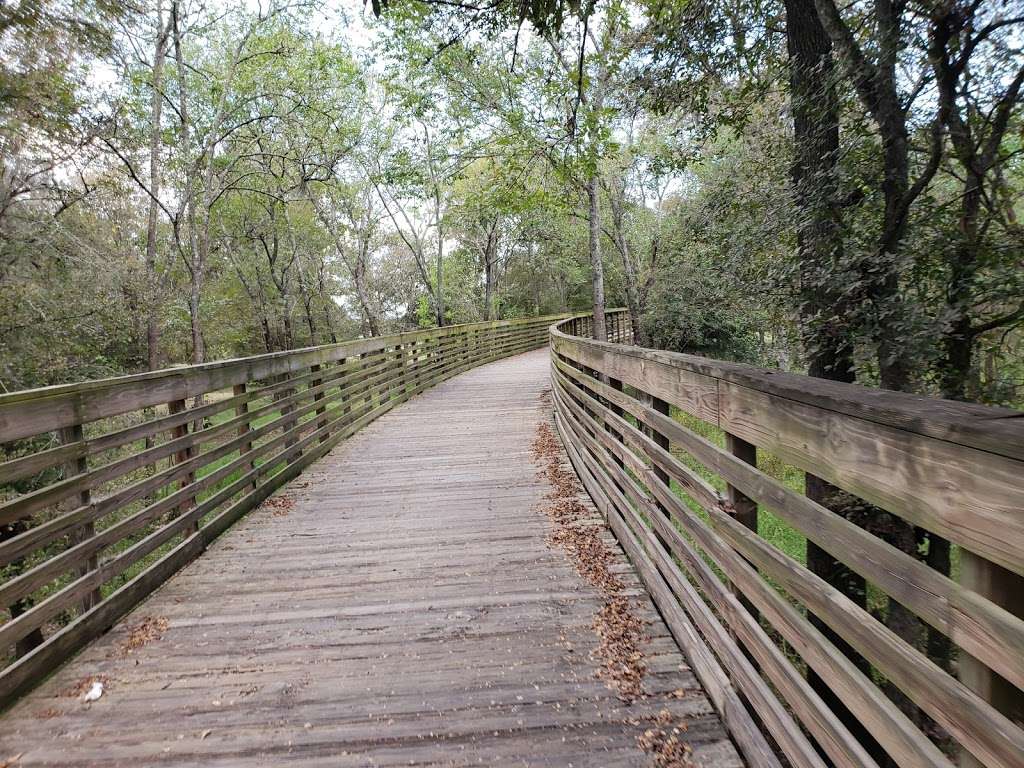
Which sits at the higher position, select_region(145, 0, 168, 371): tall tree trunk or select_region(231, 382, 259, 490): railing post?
select_region(145, 0, 168, 371): tall tree trunk

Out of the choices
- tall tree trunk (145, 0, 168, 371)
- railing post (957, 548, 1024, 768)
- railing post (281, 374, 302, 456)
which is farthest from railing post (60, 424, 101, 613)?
tall tree trunk (145, 0, 168, 371)

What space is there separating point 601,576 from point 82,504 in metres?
2.67

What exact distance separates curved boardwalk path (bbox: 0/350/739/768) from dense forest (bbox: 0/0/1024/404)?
2.60 metres

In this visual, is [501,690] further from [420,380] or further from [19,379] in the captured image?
[420,380]

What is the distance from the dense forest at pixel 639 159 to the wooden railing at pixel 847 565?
2103 millimetres

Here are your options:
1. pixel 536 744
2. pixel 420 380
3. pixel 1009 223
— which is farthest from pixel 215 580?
pixel 420 380

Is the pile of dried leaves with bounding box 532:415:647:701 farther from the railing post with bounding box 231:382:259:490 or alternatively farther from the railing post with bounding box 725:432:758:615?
the railing post with bounding box 231:382:259:490

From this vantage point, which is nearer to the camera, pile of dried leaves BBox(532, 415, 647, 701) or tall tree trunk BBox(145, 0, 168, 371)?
pile of dried leaves BBox(532, 415, 647, 701)

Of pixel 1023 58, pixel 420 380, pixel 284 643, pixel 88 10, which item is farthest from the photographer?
pixel 420 380

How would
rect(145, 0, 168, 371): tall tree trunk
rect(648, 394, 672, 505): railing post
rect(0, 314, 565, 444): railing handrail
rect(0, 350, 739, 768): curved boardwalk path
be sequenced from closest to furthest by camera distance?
1. rect(0, 350, 739, 768): curved boardwalk path
2. rect(0, 314, 565, 444): railing handrail
3. rect(648, 394, 672, 505): railing post
4. rect(145, 0, 168, 371): tall tree trunk

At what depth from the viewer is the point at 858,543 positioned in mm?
1271

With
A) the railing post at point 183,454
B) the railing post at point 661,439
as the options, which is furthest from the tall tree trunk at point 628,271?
the railing post at point 183,454

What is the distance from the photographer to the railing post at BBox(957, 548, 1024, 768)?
93 cm

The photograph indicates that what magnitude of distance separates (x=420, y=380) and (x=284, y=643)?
9.05 meters
